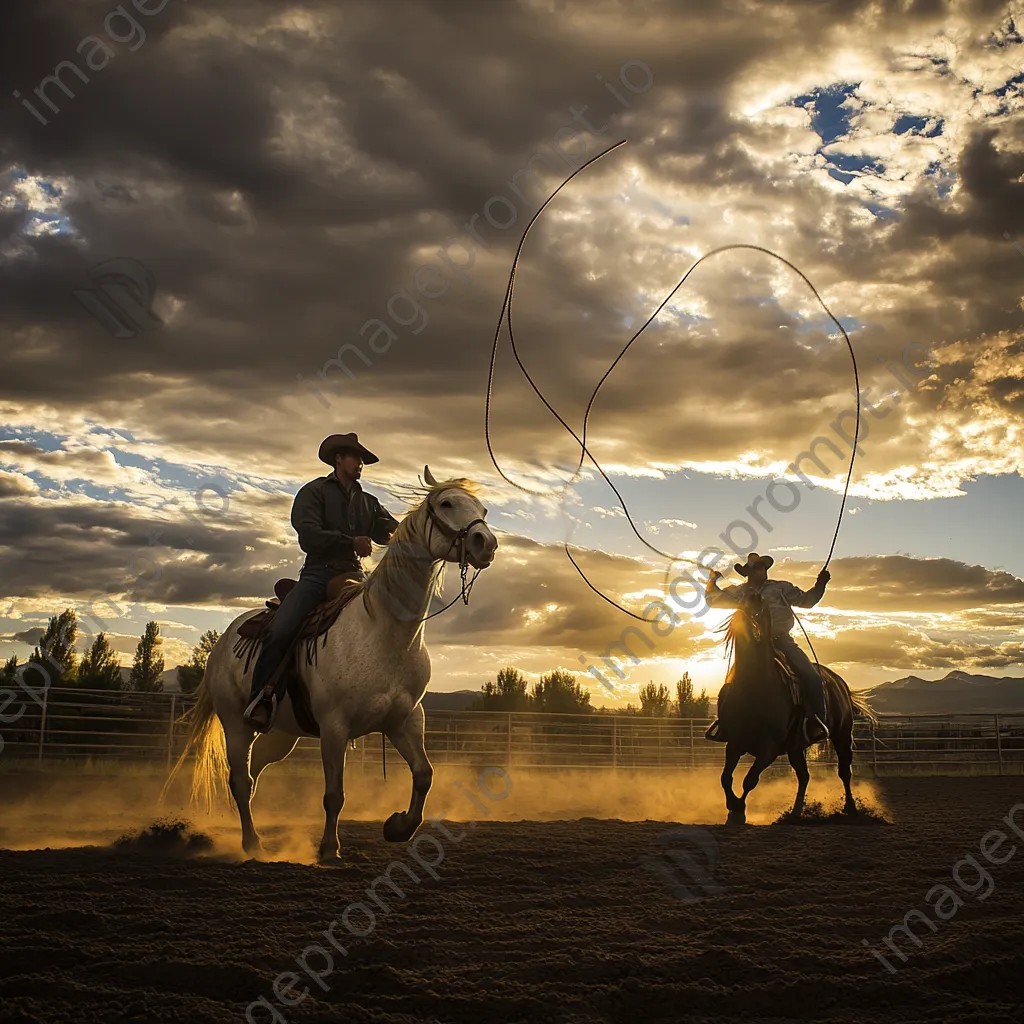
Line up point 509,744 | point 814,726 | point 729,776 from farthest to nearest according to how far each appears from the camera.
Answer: point 509,744 < point 814,726 < point 729,776

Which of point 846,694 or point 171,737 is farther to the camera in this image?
point 171,737

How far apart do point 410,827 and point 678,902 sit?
1.83 m

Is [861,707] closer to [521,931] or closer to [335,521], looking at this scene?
[335,521]

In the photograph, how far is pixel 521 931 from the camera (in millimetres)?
3451

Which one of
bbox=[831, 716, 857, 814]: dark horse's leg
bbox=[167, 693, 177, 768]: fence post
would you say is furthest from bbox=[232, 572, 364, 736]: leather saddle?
bbox=[167, 693, 177, 768]: fence post

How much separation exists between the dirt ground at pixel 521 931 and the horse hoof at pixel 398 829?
122 millimetres

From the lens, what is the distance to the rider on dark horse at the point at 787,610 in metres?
8.09

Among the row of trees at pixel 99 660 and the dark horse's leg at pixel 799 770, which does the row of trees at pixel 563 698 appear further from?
the dark horse's leg at pixel 799 770

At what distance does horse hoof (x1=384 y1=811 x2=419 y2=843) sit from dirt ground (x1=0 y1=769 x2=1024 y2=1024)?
0.40ft

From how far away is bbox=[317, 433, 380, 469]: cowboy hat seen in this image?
601 cm

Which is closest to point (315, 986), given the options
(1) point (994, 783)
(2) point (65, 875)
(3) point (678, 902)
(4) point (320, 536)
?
(3) point (678, 902)

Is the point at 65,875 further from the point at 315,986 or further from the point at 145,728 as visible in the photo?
the point at 145,728

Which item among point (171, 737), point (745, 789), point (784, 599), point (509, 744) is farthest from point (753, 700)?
point (509, 744)

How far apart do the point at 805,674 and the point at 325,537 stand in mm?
5119
